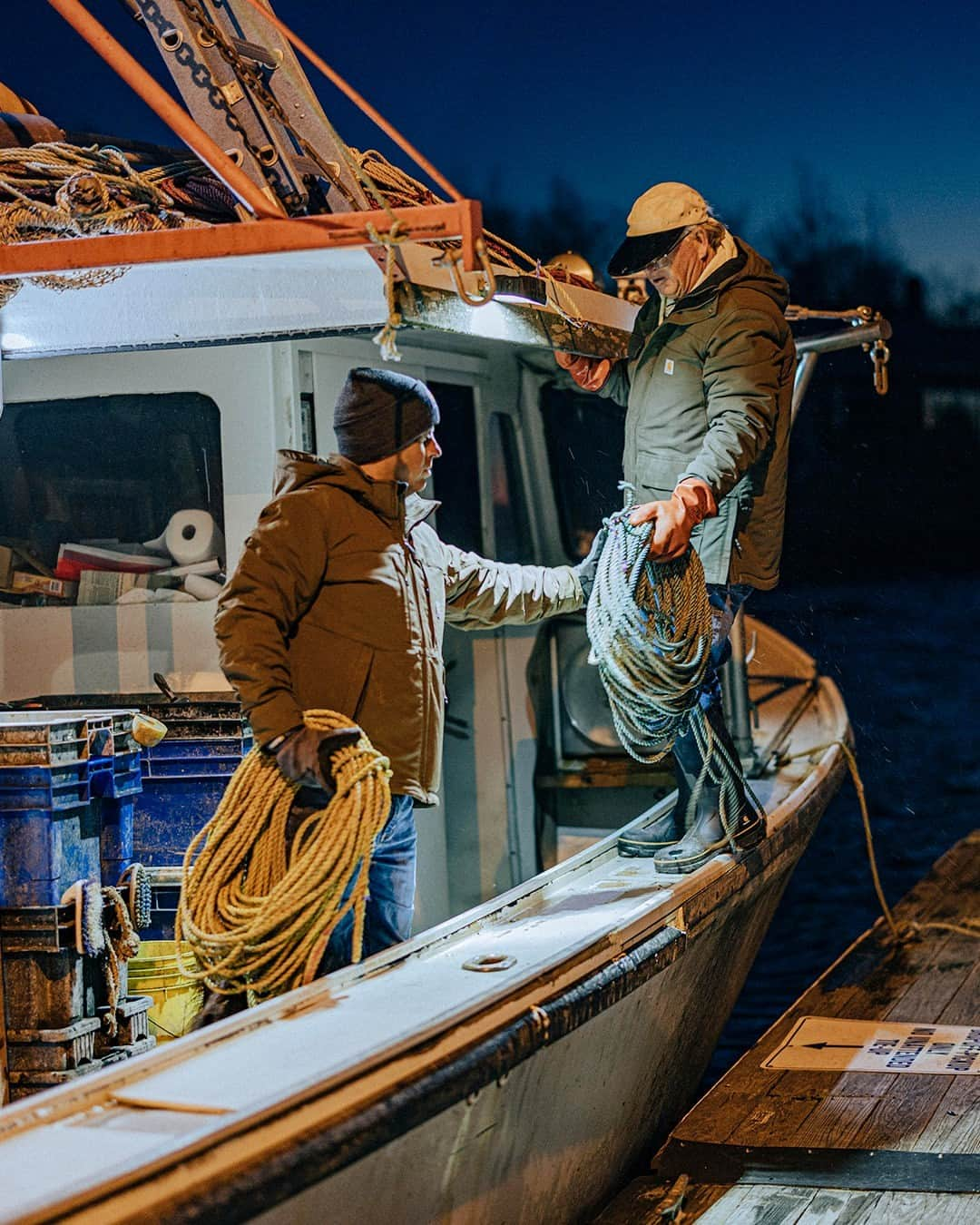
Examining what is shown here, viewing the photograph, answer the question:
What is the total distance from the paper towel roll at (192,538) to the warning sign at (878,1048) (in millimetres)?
2704

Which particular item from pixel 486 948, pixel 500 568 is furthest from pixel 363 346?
pixel 486 948

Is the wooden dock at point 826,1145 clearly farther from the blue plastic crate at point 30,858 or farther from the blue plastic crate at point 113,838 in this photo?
the blue plastic crate at point 30,858

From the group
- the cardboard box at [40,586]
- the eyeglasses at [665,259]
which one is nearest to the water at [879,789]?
the cardboard box at [40,586]

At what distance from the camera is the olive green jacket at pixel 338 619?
3.60 meters

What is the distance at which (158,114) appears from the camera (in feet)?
11.6

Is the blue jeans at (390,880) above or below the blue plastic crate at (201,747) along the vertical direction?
below

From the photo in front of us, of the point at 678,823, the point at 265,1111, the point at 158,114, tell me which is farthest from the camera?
the point at 678,823

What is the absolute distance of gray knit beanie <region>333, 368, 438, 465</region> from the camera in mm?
3928

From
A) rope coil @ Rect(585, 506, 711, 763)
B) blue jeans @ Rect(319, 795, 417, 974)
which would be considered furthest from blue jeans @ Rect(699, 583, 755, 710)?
blue jeans @ Rect(319, 795, 417, 974)

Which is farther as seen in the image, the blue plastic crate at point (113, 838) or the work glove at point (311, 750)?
the blue plastic crate at point (113, 838)

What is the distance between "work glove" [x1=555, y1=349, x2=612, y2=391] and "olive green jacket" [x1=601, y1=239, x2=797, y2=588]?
0.14m

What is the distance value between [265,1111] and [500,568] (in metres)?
2.33

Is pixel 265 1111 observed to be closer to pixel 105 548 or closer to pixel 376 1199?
pixel 376 1199

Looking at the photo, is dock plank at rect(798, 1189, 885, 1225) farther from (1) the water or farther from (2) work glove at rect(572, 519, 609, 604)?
(1) the water
